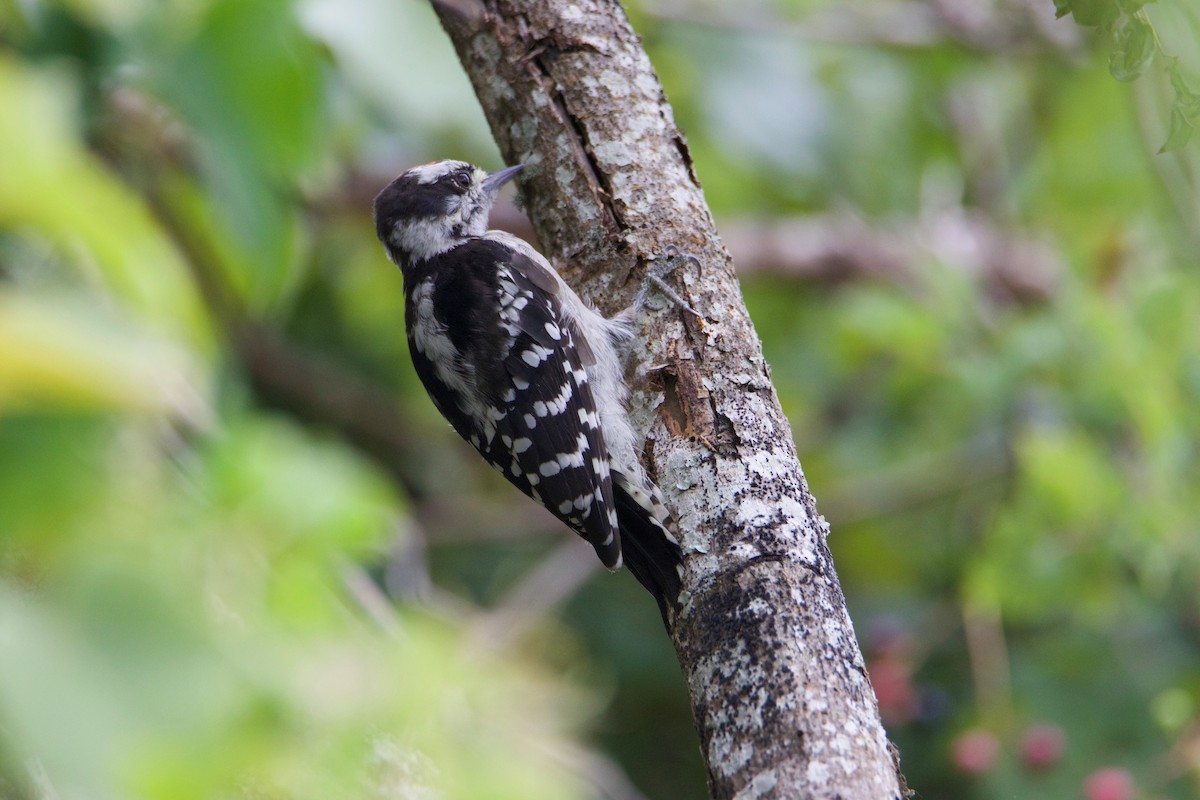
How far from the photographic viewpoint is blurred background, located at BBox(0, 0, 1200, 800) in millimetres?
1682

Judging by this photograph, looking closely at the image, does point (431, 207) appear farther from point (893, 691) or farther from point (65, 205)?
point (893, 691)

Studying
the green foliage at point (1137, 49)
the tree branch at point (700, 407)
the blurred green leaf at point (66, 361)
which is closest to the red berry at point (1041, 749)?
the tree branch at point (700, 407)

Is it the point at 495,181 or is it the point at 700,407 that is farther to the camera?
the point at 495,181

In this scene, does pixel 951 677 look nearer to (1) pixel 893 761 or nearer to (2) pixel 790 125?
(2) pixel 790 125

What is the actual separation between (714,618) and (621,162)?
42.4 inches

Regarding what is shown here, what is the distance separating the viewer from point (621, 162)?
2.78m

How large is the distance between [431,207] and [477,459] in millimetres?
3174

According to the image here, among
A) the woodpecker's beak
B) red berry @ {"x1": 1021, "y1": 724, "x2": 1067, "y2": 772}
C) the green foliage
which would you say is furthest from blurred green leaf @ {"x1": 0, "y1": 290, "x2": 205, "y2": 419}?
red berry @ {"x1": 1021, "y1": 724, "x2": 1067, "y2": 772}

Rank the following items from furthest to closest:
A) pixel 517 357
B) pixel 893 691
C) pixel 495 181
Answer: pixel 893 691
pixel 495 181
pixel 517 357

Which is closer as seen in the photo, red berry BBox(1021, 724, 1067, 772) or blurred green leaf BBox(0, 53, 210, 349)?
blurred green leaf BBox(0, 53, 210, 349)

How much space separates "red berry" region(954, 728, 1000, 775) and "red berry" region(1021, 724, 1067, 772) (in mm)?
111

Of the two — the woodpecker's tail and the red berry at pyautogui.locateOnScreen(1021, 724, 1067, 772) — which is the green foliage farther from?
the red berry at pyautogui.locateOnScreen(1021, 724, 1067, 772)

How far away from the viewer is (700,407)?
2.53 m

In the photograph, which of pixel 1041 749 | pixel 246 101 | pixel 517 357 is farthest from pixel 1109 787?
pixel 246 101
